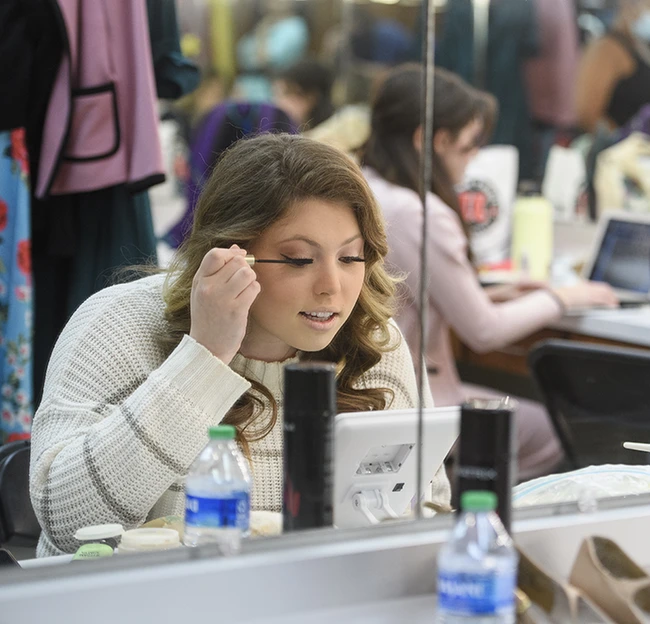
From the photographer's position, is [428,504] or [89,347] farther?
[89,347]

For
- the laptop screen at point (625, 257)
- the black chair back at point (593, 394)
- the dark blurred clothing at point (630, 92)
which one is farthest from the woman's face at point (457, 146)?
the dark blurred clothing at point (630, 92)

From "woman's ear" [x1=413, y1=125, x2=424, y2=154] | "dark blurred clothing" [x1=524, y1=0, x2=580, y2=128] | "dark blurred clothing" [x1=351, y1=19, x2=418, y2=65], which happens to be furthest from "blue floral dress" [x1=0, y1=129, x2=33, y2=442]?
"dark blurred clothing" [x1=351, y1=19, x2=418, y2=65]

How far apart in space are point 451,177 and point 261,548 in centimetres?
206

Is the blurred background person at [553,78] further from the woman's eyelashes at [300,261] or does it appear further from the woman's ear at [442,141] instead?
the woman's eyelashes at [300,261]

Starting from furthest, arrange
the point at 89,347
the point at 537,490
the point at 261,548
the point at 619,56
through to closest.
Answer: the point at 619,56
the point at 89,347
the point at 537,490
the point at 261,548

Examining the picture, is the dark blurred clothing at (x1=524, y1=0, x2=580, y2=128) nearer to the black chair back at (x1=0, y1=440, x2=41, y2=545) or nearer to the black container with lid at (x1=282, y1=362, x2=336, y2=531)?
the black chair back at (x1=0, y1=440, x2=41, y2=545)

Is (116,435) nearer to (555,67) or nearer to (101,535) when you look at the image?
(101,535)

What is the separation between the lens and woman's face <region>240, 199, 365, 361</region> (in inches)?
55.2

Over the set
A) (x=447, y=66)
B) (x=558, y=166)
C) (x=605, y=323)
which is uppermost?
(x=447, y=66)

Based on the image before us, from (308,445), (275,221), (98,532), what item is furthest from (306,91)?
(308,445)

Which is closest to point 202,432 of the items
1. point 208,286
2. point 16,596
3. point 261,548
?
point 208,286

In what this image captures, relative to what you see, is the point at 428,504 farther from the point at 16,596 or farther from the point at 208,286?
the point at 16,596

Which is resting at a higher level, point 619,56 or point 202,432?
point 619,56

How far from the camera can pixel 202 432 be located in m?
1.31
